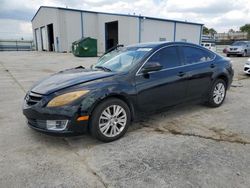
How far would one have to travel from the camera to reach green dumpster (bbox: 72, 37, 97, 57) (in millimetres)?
23141

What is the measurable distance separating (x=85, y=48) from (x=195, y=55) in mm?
19652

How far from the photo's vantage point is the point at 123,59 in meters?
4.30

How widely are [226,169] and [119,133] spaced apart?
1.60 metres

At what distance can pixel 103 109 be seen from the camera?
341 centimetres

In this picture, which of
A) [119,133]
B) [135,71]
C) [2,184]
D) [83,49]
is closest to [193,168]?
[119,133]

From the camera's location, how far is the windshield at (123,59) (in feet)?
13.1

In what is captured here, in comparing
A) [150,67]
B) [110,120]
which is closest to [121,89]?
[110,120]

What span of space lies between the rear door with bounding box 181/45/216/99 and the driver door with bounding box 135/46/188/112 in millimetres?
184

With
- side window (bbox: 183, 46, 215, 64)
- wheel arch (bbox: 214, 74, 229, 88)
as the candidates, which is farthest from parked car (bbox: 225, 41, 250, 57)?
side window (bbox: 183, 46, 215, 64)

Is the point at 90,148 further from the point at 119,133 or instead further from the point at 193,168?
the point at 193,168

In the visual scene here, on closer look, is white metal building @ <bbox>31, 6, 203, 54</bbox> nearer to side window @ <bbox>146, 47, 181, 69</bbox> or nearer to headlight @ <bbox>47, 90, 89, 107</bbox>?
side window @ <bbox>146, 47, 181, 69</bbox>

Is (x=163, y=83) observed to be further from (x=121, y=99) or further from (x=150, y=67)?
(x=121, y=99)

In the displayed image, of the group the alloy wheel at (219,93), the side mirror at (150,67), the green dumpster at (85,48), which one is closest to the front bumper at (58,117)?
the side mirror at (150,67)

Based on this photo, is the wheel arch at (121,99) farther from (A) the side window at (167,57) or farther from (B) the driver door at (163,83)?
(A) the side window at (167,57)
